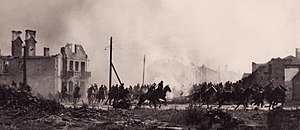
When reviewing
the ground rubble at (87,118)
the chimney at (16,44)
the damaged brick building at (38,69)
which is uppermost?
the chimney at (16,44)

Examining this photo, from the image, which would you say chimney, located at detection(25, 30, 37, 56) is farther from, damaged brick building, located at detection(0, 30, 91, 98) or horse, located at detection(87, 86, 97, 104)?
horse, located at detection(87, 86, 97, 104)

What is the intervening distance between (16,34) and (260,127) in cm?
3882

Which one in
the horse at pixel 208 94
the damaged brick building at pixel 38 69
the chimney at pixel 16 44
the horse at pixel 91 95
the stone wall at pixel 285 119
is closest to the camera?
the stone wall at pixel 285 119

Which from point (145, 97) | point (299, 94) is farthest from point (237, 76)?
point (145, 97)

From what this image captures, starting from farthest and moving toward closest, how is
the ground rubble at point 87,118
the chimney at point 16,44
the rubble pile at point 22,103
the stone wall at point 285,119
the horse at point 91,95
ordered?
the chimney at point 16,44 → the horse at point 91,95 → the rubble pile at point 22,103 → the stone wall at point 285,119 → the ground rubble at point 87,118

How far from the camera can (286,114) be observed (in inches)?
775

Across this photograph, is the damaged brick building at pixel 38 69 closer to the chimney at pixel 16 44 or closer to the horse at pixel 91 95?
the chimney at pixel 16 44

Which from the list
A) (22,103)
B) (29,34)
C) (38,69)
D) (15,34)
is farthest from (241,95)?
(15,34)

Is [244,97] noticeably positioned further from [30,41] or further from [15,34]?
[15,34]

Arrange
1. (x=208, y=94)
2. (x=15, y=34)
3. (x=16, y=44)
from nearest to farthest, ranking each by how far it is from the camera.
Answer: (x=208, y=94), (x=15, y=34), (x=16, y=44)

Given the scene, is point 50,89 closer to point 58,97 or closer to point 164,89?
point 58,97

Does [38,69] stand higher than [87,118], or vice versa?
[38,69]

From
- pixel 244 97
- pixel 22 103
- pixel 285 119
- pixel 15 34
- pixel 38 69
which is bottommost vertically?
pixel 285 119

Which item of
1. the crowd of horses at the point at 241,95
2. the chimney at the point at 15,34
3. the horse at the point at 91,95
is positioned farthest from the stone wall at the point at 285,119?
the chimney at the point at 15,34
